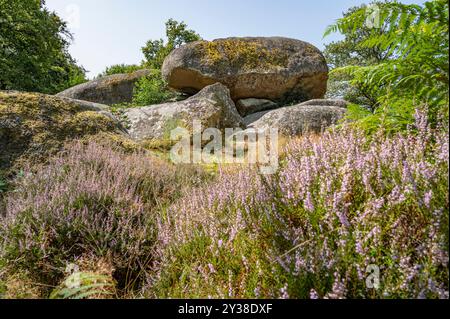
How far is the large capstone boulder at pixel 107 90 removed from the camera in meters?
13.6

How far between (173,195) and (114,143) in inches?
72.0

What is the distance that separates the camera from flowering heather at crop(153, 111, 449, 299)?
4.38 feet

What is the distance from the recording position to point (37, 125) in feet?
14.6

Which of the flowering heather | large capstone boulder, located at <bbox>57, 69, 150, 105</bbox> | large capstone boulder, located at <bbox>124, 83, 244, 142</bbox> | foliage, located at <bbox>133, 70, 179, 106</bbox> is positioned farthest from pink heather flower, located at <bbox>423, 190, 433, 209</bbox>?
large capstone boulder, located at <bbox>57, 69, 150, 105</bbox>

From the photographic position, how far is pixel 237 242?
Answer: 1934 millimetres

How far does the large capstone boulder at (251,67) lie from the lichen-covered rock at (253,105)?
0.26m

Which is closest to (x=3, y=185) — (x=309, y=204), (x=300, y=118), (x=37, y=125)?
(x=37, y=125)

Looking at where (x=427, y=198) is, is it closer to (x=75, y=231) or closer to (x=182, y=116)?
(x=75, y=231)

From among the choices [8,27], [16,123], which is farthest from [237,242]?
[8,27]

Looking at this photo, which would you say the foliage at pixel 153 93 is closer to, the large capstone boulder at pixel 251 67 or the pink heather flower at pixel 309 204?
the large capstone boulder at pixel 251 67

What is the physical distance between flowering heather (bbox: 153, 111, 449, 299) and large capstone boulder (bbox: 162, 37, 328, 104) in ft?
30.0

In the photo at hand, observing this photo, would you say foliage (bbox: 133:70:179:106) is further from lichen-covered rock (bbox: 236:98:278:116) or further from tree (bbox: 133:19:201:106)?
lichen-covered rock (bbox: 236:98:278:116)

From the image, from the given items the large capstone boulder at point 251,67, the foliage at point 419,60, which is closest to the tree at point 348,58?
the large capstone boulder at point 251,67
